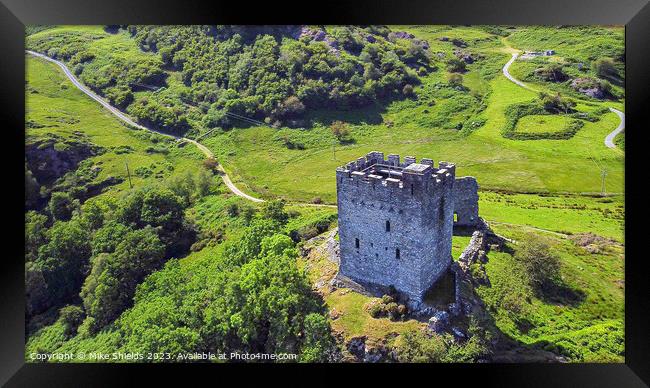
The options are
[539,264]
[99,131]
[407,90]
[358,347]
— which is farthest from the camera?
[407,90]

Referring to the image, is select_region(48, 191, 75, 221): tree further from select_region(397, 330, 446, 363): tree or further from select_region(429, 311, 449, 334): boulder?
select_region(429, 311, 449, 334): boulder

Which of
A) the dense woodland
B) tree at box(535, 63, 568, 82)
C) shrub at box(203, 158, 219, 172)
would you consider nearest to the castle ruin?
shrub at box(203, 158, 219, 172)

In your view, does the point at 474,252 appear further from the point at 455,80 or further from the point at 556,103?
the point at 455,80

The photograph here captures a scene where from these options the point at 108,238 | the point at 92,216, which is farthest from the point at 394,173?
the point at 92,216

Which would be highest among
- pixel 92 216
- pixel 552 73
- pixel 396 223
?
pixel 552 73
